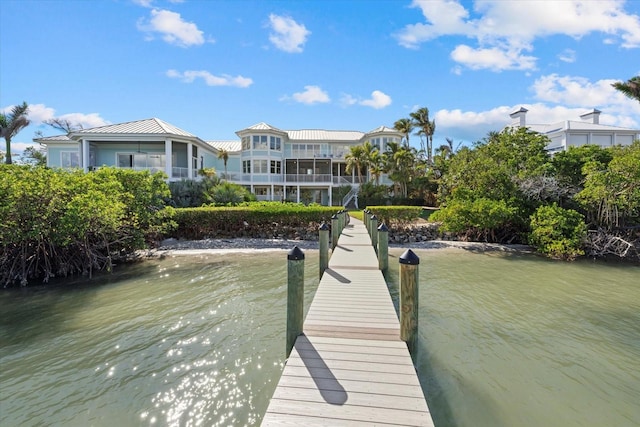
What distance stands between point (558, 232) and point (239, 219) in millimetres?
14933

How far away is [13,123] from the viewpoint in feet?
105

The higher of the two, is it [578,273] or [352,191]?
[352,191]

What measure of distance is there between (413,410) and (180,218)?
A: 1597cm

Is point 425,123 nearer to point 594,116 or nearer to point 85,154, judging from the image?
point 594,116

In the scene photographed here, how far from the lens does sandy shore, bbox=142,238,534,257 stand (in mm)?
15102

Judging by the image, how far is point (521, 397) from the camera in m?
4.54

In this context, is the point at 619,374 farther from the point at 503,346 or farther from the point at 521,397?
the point at 521,397

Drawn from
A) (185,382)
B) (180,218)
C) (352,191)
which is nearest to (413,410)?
(185,382)

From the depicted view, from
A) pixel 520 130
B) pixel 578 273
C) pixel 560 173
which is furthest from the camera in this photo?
pixel 520 130

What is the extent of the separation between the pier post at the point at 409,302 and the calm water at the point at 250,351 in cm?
89

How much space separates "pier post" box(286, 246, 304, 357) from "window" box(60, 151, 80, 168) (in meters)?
28.5

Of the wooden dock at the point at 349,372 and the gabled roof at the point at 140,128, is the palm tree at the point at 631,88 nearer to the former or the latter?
the wooden dock at the point at 349,372

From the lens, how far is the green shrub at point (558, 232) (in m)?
13.7

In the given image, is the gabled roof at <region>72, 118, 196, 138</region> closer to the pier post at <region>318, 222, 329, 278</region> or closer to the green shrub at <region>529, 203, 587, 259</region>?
the pier post at <region>318, 222, 329, 278</region>
